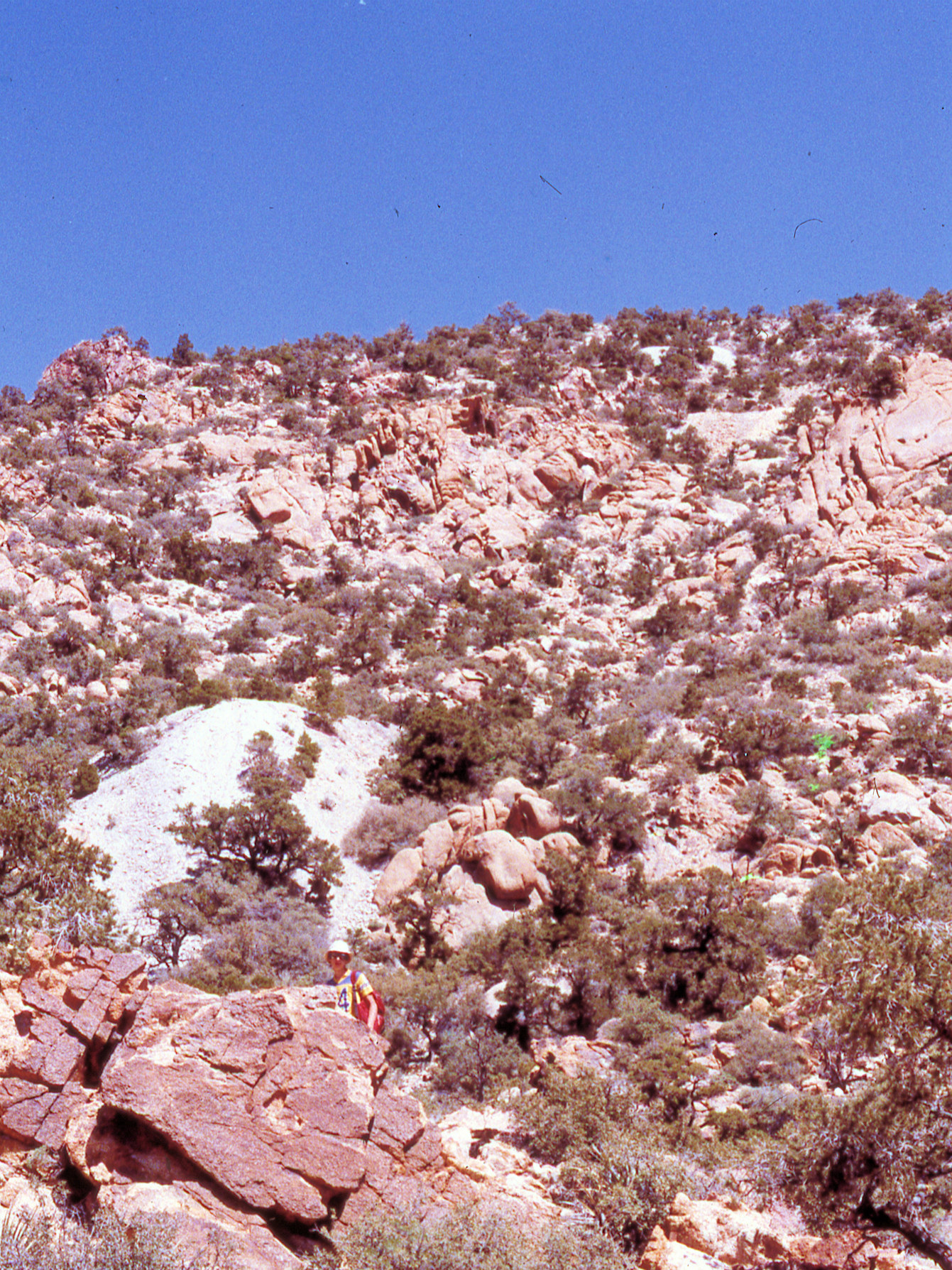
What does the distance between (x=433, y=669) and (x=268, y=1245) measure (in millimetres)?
19466

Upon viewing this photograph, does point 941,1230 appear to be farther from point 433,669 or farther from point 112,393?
point 112,393

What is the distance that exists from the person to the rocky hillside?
591 mm

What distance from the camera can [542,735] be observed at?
20.8m

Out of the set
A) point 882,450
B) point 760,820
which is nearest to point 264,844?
point 760,820

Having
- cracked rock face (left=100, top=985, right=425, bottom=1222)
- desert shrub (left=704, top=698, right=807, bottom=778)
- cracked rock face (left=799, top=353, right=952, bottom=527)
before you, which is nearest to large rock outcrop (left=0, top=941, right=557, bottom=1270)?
cracked rock face (left=100, top=985, right=425, bottom=1222)

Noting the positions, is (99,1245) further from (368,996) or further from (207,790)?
(207,790)

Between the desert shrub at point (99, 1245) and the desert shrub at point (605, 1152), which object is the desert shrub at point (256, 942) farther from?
the desert shrub at point (99, 1245)

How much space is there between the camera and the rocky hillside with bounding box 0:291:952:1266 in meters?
7.03

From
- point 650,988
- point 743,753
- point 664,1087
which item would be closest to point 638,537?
point 743,753

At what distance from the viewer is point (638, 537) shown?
3294cm

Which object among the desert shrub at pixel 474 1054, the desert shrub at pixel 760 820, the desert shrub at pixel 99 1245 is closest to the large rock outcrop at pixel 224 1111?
the desert shrub at pixel 99 1245

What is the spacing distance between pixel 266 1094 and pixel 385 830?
39.6 ft

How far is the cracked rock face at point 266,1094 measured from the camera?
548 cm

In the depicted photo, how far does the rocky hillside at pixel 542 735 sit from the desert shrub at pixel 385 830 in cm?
16
